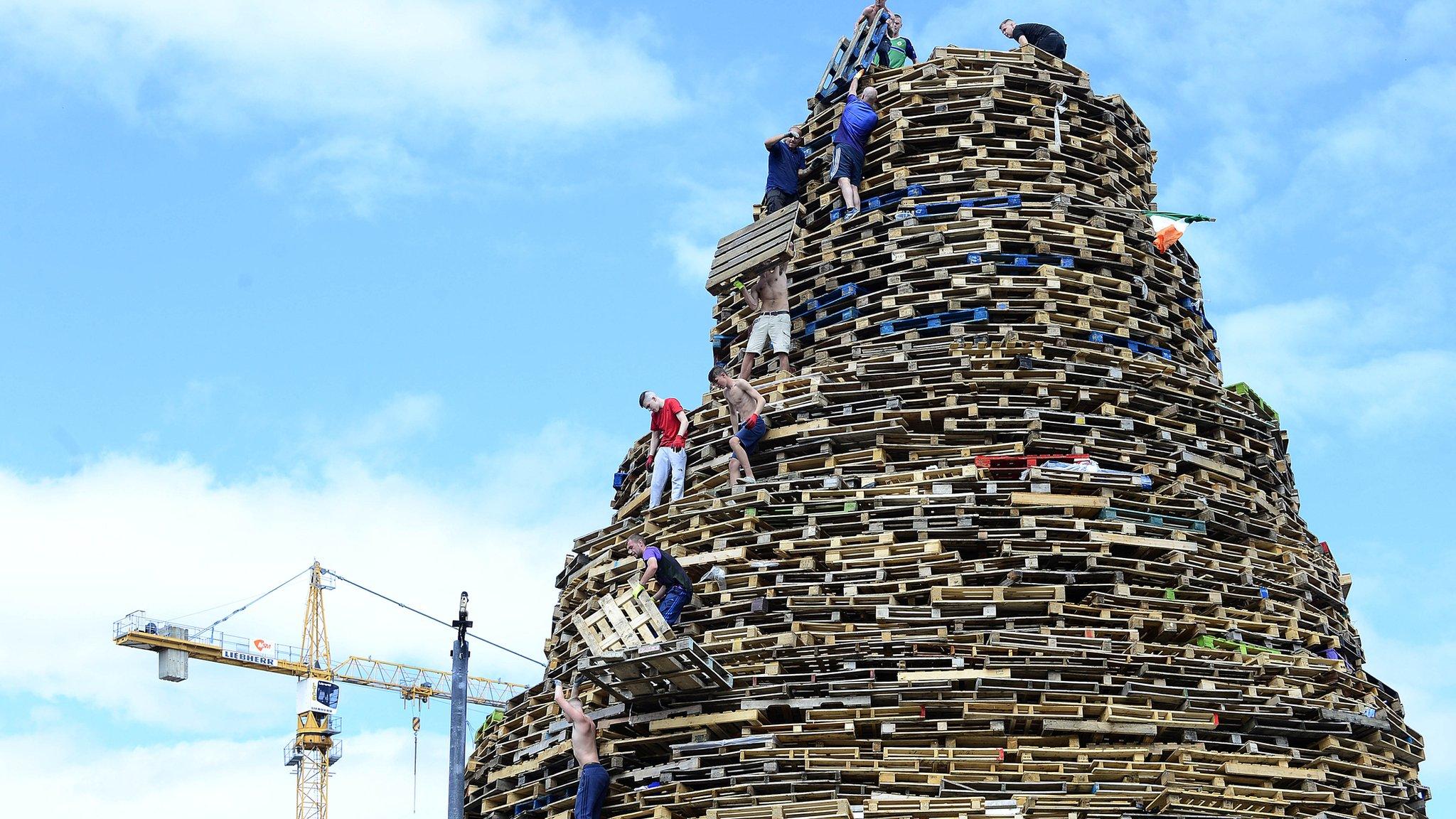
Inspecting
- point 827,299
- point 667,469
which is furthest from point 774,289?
point 667,469

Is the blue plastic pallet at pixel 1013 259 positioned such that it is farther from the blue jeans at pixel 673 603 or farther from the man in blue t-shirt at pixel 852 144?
the blue jeans at pixel 673 603

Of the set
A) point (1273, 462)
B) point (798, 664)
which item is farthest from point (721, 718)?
point (1273, 462)

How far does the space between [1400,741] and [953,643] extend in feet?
34.5

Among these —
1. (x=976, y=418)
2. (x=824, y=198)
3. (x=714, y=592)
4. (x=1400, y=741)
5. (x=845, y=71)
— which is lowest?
(x=1400, y=741)

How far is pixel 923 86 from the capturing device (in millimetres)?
53156

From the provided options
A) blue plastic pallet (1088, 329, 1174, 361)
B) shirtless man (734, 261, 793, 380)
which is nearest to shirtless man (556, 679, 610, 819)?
shirtless man (734, 261, 793, 380)

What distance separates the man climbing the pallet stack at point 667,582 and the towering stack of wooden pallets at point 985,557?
0.56 meters

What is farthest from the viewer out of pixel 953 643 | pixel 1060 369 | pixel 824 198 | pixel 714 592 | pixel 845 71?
pixel 845 71

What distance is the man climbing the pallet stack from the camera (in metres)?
42.6

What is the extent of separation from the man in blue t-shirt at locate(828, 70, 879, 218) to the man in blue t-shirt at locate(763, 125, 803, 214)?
108cm

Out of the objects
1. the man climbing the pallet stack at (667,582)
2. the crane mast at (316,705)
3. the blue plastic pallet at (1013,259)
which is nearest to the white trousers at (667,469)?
the man climbing the pallet stack at (667,582)

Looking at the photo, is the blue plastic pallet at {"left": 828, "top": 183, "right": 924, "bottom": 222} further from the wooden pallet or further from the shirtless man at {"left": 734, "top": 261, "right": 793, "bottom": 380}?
the wooden pallet

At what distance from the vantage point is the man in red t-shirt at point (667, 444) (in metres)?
48.1

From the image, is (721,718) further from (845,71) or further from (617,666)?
(845,71)
